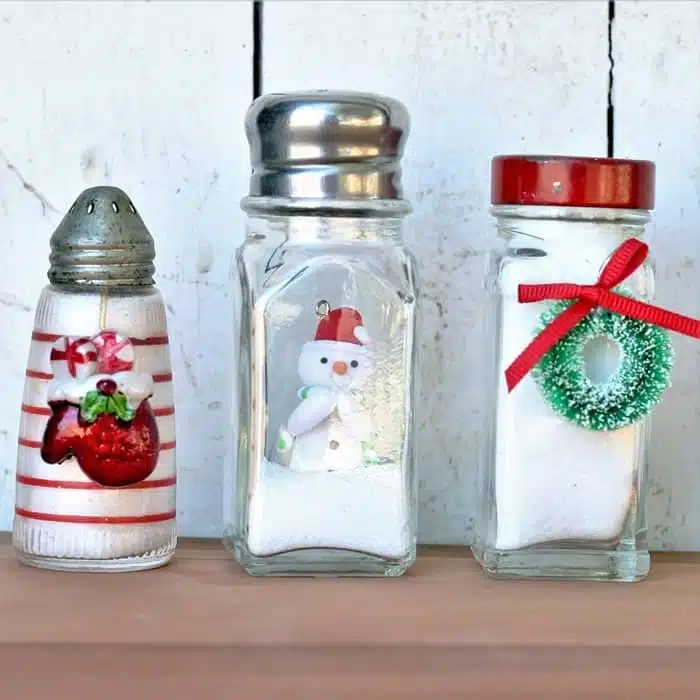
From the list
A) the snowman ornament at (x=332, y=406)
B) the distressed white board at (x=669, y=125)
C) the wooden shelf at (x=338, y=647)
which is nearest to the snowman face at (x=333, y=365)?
the snowman ornament at (x=332, y=406)

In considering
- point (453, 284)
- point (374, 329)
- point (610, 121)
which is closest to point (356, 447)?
point (374, 329)

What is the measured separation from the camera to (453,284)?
28.0 inches

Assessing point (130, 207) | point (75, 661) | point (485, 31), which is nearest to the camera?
point (75, 661)

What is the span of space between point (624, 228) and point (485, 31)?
0.55ft

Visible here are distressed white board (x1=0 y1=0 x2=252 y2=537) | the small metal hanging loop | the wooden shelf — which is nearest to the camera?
the wooden shelf

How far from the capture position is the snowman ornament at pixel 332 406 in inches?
23.1

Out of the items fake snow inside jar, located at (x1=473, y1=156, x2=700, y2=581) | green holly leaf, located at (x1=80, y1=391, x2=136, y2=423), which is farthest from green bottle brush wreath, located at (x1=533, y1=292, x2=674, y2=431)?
green holly leaf, located at (x1=80, y1=391, x2=136, y2=423)

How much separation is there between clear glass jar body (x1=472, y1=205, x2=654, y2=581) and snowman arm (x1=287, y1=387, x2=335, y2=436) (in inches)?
3.4

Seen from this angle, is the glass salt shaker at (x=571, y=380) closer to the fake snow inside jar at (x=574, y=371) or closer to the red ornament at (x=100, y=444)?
the fake snow inside jar at (x=574, y=371)

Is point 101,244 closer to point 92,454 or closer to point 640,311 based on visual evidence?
point 92,454

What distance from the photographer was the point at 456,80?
0.71 m

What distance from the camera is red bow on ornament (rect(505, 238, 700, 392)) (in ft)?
1.89

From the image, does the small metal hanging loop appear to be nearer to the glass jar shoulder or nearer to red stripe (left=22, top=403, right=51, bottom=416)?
the glass jar shoulder

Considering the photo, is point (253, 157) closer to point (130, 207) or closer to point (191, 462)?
point (130, 207)
